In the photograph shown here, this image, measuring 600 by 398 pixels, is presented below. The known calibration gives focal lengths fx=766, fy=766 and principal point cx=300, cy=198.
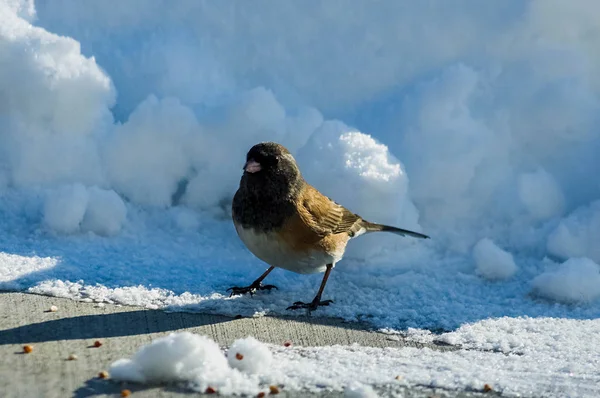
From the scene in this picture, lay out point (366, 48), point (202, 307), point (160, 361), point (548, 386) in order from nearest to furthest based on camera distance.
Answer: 1. point (160, 361)
2. point (548, 386)
3. point (202, 307)
4. point (366, 48)

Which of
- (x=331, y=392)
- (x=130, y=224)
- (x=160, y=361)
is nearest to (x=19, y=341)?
(x=160, y=361)

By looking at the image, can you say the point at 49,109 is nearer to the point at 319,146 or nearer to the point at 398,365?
the point at 319,146

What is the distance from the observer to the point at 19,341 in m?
3.09

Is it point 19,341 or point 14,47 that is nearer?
point 19,341

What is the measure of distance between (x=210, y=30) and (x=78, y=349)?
3427mm

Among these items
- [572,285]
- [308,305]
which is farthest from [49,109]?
[572,285]

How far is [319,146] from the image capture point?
4973 millimetres

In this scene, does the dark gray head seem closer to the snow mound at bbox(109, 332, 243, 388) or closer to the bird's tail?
the bird's tail

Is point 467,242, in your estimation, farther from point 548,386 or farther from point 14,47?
point 14,47

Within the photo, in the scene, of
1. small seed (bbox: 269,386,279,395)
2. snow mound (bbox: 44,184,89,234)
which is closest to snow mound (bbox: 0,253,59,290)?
snow mound (bbox: 44,184,89,234)

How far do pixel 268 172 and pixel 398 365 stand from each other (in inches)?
50.1

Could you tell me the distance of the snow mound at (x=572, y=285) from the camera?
425cm

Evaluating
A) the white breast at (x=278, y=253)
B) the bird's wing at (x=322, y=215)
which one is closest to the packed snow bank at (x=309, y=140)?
the white breast at (x=278, y=253)

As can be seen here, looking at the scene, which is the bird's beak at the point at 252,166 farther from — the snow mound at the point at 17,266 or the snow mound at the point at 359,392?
the snow mound at the point at 359,392
